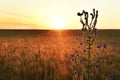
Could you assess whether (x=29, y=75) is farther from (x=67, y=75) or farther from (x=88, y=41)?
(x=88, y=41)

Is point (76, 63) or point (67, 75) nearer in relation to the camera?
point (76, 63)

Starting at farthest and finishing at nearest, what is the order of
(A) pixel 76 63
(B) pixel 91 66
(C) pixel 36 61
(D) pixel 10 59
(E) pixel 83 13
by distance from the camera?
(D) pixel 10 59 → (C) pixel 36 61 → (A) pixel 76 63 → (B) pixel 91 66 → (E) pixel 83 13

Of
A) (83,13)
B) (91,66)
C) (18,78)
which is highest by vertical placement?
(83,13)

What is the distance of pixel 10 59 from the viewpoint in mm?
8617

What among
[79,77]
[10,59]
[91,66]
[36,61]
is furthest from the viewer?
[10,59]

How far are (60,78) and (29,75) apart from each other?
695mm

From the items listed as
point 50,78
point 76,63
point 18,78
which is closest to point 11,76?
point 18,78

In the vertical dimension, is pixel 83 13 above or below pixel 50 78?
above

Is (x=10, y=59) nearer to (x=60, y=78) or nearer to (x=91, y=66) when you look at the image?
(x=60, y=78)

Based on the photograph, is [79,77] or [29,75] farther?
[29,75]

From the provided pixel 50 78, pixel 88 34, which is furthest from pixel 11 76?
pixel 88 34

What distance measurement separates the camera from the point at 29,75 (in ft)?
21.3

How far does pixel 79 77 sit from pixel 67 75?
104cm

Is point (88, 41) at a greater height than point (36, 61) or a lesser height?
greater
